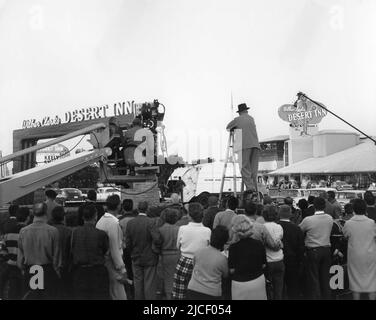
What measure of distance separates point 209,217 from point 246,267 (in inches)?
74.6

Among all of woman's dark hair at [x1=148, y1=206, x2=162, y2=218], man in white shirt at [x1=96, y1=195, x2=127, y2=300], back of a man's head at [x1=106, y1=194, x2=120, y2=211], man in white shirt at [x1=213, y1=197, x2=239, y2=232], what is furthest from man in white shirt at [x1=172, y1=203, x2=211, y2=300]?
woman's dark hair at [x1=148, y1=206, x2=162, y2=218]


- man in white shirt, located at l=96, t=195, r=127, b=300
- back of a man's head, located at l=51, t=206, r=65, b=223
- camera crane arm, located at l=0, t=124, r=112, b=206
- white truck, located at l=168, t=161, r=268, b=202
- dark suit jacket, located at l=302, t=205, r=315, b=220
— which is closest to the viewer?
man in white shirt, located at l=96, t=195, r=127, b=300

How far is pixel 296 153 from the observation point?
4647 cm

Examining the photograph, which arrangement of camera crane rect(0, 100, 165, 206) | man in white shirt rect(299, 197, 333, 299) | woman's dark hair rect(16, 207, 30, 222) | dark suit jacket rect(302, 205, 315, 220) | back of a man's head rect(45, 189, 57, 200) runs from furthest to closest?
back of a man's head rect(45, 189, 57, 200) < dark suit jacket rect(302, 205, 315, 220) < camera crane rect(0, 100, 165, 206) < woman's dark hair rect(16, 207, 30, 222) < man in white shirt rect(299, 197, 333, 299)

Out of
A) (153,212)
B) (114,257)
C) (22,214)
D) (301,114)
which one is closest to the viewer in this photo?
(114,257)

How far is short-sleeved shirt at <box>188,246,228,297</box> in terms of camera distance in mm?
4562

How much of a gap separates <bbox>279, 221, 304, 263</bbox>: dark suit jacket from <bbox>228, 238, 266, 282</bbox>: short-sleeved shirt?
135 cm

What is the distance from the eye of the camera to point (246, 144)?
26.0ft

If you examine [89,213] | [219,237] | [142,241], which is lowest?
[142,241]

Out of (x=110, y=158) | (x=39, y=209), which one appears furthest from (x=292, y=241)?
(x=110, y=158)

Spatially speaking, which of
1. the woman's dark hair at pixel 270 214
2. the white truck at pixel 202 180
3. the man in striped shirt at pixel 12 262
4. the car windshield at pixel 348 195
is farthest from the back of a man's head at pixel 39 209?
the car windshield at pixel 348 195

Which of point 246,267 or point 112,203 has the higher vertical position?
point 112,203

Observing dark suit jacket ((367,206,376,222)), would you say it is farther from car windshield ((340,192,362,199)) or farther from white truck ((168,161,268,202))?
white truck ((168,161,268,202))

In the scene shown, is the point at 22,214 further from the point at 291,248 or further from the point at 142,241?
the point at 291,248
